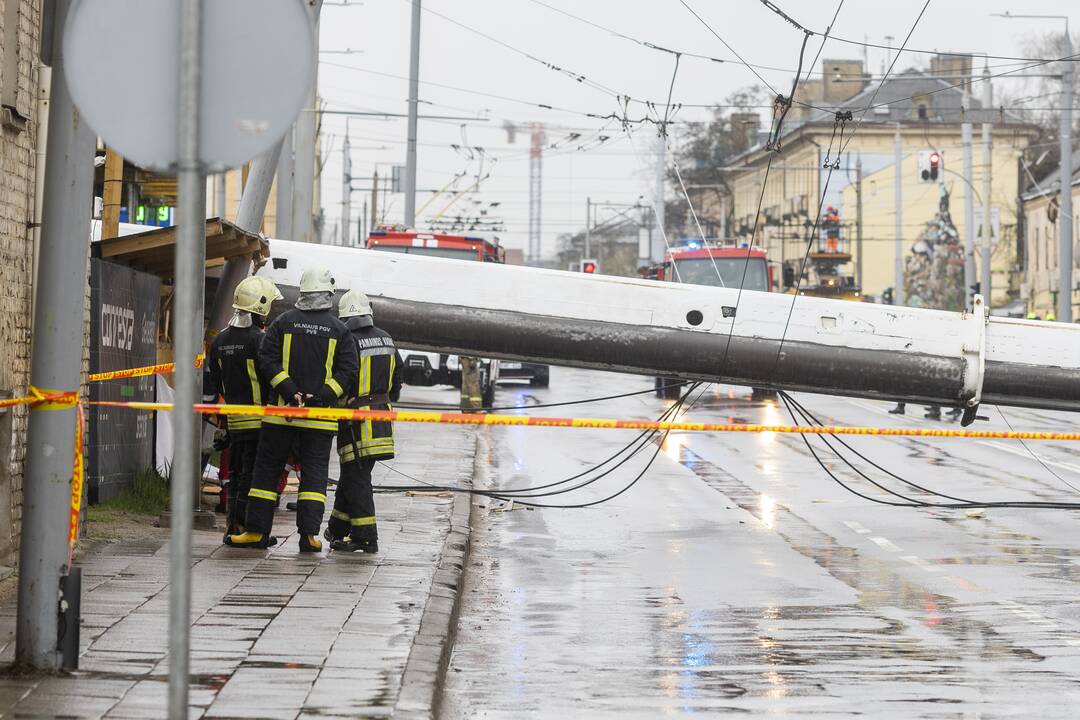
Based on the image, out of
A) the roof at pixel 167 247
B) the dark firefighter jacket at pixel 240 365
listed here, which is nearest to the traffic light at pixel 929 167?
the roof at pixel 167 247

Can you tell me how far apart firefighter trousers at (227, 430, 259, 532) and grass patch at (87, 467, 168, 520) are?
1.13m

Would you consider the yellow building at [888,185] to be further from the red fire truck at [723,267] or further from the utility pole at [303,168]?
the utility pole at [303,168]

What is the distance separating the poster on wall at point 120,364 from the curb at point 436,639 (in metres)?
2.62

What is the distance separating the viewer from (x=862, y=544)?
42.4 ft

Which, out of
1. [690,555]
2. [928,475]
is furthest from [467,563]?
[928,475]

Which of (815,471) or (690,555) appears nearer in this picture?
(690,555)

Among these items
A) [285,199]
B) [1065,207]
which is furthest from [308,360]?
[1065,207]

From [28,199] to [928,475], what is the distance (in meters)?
11.8

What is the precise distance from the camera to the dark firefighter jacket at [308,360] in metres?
10.6

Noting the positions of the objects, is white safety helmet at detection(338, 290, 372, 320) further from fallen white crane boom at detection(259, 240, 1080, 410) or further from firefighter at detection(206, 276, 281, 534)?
fallen white crane boom at detection(259, 240, 1080, 410)

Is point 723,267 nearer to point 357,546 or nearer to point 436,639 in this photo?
point 357,546

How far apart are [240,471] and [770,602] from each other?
383cm

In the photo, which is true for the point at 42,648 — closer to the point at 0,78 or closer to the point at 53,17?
the point at 53,17

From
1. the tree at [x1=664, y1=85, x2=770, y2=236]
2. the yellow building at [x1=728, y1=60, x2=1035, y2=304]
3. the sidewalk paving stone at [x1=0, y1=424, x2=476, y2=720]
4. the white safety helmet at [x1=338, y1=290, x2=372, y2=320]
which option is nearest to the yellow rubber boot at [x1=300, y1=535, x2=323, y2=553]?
the sidewalk paving stone at [x1=0, y1=424, x2=476, y2=720]
